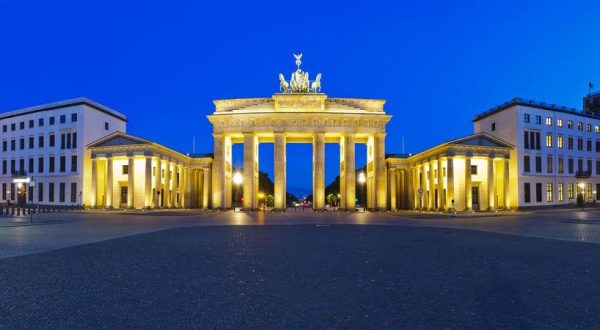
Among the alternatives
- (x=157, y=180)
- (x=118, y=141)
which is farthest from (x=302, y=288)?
(x=118, y=141)

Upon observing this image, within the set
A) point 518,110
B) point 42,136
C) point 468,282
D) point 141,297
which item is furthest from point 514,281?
point 42,136

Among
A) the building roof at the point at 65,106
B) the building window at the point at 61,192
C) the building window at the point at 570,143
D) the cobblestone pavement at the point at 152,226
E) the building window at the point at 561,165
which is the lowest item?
the cobblestone pavement at the point at 152,226

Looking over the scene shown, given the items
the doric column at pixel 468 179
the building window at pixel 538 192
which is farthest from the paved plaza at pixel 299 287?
the building window at pixel 538 192

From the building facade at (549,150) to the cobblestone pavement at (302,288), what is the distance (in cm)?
6127

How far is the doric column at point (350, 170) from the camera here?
7281cm

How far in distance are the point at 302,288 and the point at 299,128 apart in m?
63.2

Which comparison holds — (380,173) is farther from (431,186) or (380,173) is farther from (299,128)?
(299,128)

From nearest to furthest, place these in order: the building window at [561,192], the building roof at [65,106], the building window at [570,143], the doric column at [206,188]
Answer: the building window at [561,192]
the building window at [570,143]
the building roof at [65,106]
the doric column at [206,188]

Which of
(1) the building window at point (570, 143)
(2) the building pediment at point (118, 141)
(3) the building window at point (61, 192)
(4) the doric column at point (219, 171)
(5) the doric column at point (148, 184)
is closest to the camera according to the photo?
(5) the doric column at point (148, 184)

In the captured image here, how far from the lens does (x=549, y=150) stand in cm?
7375

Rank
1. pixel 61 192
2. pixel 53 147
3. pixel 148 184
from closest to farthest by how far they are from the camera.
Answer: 1. pixel 148 184
2. pixel 61 192
3. pixel 53 147

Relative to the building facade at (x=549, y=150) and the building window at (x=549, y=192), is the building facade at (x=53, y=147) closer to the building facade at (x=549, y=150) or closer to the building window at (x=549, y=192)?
the building facade at (x=549, y=150)

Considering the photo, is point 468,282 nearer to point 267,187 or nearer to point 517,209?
point 517,209

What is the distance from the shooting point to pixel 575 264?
1307cm
